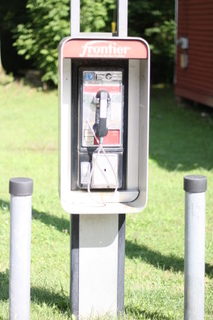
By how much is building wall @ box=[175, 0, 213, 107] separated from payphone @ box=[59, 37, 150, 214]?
34.1ft

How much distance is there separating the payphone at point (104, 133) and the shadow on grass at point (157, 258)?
63.9 inches

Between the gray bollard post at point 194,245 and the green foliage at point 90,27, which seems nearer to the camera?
the gray bollard post at point 194,245

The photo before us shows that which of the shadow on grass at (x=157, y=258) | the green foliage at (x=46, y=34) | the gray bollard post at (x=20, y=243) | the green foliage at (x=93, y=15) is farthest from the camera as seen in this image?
the green foliage at (x=46, y=34)

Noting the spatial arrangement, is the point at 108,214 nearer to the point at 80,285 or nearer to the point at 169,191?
the point at 80,285

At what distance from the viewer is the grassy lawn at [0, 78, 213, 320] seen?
5.48 meters

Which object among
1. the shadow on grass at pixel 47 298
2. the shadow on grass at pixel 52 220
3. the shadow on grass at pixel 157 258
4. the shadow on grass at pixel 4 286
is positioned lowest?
the shadow on grass at pixel 52 220

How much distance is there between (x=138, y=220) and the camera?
8000 mm

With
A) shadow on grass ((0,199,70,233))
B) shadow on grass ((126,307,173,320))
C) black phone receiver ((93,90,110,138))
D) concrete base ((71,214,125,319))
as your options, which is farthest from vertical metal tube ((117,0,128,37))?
shadow on grass ((0,199,70,233))

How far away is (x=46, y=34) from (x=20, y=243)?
1486 cm

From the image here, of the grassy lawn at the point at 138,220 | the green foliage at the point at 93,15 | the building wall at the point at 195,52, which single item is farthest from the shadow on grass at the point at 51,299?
the green foliage at the point at 93,15

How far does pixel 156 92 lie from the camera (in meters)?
20.6

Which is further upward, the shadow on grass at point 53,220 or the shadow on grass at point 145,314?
the shadow on grass at point 145,314

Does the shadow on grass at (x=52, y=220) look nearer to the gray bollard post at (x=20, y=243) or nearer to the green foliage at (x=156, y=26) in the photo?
the gray bollard post at (x=20, y=243)

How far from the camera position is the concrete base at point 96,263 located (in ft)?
15.8
